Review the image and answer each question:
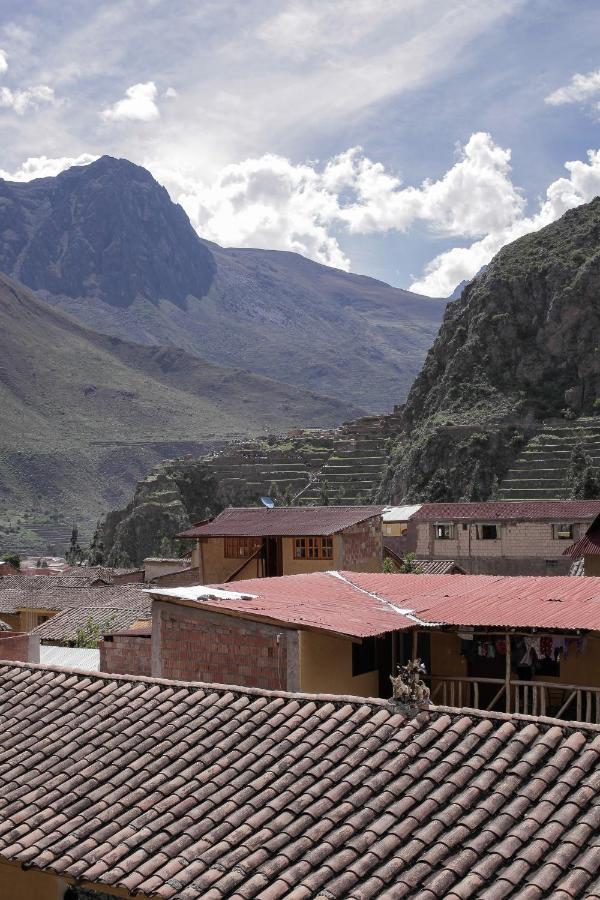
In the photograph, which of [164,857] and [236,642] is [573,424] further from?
[164,857]

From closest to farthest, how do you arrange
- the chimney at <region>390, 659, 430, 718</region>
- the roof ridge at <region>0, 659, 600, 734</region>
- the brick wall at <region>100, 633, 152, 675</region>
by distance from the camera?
the roof ridge at <region>0, 659, 600, 734</region> → the chimney at <region>390, 659, 430, 718</region> → the brick wall at <region>100, 633, 152, 675</region>

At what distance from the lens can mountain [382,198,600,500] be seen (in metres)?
87.2

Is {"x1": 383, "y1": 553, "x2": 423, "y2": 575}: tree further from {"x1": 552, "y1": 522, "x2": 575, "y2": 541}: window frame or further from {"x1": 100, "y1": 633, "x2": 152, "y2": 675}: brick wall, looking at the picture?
{"x1": 100, "y1": 633, "x2": 152, "y2": 675}: brick wall

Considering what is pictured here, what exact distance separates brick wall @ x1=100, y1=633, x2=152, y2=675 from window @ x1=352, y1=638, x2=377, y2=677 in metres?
4.26

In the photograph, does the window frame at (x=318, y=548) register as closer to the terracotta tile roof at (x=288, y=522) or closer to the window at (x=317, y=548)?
the window at (x=317, y=548)

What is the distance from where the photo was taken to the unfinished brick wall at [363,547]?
91.0 feet

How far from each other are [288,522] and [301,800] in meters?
20.7

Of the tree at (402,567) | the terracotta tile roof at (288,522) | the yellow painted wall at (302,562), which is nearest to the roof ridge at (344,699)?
the yellow painted wall at (302,562)

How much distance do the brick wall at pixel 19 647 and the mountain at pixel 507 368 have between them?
216 feet

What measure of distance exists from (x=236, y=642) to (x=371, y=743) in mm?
5760

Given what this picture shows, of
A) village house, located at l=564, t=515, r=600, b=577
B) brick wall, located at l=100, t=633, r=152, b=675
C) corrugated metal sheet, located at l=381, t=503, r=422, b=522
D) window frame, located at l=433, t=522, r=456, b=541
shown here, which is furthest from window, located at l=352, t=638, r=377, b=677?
corrugated metal sheet, located at l=381, t=503, r=422, b=522

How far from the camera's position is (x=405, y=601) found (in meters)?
16.5

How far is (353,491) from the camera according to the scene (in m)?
95.3

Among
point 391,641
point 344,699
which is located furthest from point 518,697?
point 344,699
